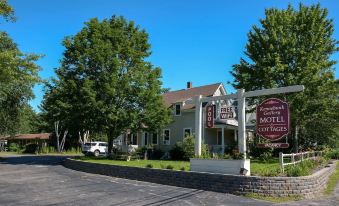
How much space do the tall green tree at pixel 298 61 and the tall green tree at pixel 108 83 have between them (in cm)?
783

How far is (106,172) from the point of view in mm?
20438

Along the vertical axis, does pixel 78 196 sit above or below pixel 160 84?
below

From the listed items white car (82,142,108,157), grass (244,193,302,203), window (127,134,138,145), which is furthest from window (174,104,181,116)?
grass (244,193,302,203)

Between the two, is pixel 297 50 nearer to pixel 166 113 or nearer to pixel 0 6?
pixel 166 113

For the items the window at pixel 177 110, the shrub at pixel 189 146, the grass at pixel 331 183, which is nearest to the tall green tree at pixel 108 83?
the shrub at pixel 189 146

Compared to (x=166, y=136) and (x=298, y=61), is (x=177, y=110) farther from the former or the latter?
(x=298, y=61)

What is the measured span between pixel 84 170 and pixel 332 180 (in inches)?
580

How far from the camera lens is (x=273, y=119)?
551 inches

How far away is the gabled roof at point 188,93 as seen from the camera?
113ft

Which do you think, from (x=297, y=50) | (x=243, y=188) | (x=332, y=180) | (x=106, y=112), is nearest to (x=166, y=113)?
(x=106, y=112)

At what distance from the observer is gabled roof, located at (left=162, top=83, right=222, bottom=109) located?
3448 cm

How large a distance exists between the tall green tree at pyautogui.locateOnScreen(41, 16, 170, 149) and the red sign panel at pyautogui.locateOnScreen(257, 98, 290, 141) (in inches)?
596

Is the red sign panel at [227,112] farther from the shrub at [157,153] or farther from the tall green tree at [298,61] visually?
the shrub at [157,153]

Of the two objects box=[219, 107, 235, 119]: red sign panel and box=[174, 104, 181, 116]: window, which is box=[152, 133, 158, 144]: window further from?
box=[219, 107, 235, 119]: red sign panel
